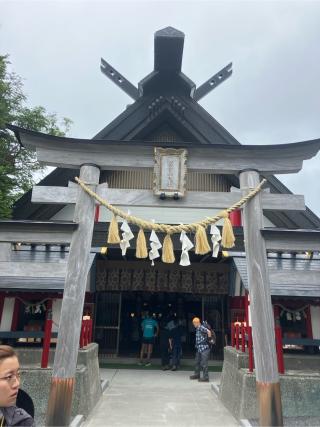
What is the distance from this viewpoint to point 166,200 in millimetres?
5098

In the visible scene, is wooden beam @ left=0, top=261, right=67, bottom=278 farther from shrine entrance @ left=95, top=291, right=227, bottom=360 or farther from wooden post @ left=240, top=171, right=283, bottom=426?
shrine entrance @ left=95, top=291, right=227, bottom=360

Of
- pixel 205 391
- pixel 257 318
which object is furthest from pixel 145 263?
pixel 257 318

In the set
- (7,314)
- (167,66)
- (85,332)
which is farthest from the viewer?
(167,66)

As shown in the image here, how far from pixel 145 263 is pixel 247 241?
5.20 meters

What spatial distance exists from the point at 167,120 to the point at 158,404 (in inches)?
291

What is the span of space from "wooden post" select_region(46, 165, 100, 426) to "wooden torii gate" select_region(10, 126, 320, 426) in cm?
1

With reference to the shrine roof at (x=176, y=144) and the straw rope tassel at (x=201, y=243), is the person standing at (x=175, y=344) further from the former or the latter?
the shrine roof at (x=176, y=144)

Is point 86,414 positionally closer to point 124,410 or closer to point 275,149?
point 124,410

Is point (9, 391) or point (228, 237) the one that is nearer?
point (9, 391)

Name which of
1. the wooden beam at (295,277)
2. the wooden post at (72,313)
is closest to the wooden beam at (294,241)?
the wooden beam at (295,277)

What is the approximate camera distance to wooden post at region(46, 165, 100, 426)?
408 centimetres

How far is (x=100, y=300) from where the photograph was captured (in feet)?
32.1

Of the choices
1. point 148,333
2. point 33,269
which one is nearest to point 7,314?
point 33,269

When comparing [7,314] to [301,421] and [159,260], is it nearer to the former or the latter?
[159,260]
